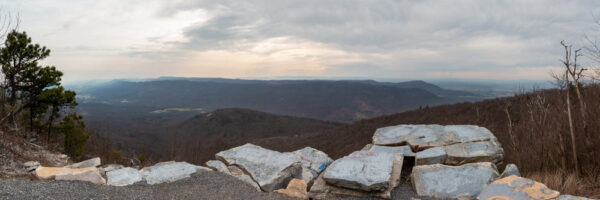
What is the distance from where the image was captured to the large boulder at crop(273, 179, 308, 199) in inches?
252

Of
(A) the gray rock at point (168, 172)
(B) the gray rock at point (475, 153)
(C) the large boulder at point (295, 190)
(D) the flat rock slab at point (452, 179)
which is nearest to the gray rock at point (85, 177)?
(A) the gray rock at point (168, 172)

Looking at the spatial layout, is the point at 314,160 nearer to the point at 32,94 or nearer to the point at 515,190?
the point at 515,190

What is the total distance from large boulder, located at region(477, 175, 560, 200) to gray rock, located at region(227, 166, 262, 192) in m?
4.46

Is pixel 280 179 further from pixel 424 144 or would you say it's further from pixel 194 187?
pixel 424 144

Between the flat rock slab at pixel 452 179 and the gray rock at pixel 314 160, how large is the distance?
2.69 metres

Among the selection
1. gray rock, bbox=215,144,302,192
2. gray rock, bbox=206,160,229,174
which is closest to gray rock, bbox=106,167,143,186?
gray rock, bbox=206,160,229,174

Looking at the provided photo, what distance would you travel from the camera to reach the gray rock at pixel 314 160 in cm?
862

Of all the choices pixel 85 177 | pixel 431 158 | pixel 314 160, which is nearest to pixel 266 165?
pixel 314 160

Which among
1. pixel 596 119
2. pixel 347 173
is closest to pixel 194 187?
pixel 347 173

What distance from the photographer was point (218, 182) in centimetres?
670

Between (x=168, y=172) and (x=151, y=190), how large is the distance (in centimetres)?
96

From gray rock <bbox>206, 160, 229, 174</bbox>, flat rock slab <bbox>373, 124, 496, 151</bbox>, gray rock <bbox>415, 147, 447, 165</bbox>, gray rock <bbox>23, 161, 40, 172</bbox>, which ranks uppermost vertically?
flat rock slab <bbox>373, 124, 496, 151</bbox>

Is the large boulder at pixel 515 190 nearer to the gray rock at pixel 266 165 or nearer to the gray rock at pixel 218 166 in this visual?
the gray rock at pixel 266 165

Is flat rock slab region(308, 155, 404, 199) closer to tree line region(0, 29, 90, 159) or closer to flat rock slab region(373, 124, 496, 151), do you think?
flat rock slab region(373, 124, 496, 151)
